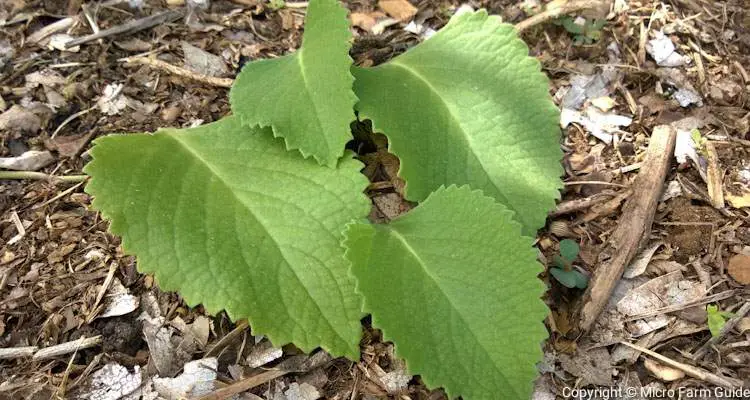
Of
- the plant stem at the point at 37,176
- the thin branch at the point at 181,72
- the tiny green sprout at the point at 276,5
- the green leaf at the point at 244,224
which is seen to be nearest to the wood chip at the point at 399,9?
the tiny green sprout at the point at 276,5

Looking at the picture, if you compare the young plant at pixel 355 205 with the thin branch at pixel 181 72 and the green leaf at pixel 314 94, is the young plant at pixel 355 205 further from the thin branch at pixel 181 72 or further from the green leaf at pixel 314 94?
the thin branch at pixel 181 72

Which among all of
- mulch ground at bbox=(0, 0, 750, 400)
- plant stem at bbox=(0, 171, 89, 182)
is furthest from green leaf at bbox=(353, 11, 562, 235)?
plant stem at bbox=(0, 171, 89, 182)

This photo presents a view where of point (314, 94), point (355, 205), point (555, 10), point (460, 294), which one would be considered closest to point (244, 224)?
point (355, 205)

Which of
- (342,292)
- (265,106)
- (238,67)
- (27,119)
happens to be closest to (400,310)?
(342,292)

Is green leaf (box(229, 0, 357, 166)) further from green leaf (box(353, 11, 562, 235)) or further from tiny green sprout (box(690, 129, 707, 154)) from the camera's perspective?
tiny green sprout (box(690, 129, 707, 154))

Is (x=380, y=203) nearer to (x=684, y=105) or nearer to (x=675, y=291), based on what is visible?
(x=675, y=291)

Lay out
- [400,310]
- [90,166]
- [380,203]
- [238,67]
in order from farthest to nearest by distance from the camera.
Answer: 1. [238,67]
2. [380,203]
3. [90,166]
4. [400,310]

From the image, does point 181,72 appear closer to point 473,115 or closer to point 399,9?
point 399,9

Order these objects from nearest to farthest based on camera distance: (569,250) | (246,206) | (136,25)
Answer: (246,206)
(569,250)
(136,25)
